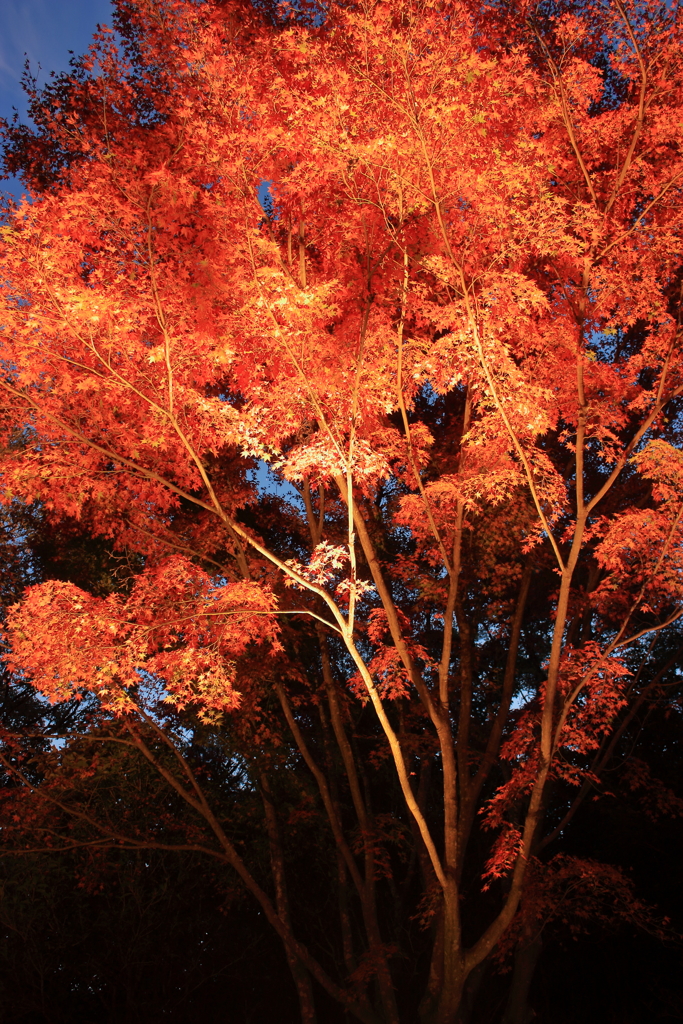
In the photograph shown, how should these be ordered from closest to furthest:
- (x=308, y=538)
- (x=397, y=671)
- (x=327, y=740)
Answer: (x=397, y=671) < (x=327, y=740) < (x=308, y=538)

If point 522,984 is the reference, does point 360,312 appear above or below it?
above

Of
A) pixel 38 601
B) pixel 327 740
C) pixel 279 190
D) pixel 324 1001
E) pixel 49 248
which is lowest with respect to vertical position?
pixel 324 1001

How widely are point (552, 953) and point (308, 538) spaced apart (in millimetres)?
10296

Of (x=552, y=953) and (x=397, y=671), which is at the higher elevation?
(x=397, y=671)

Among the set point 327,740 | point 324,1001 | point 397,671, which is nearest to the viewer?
point 397,671

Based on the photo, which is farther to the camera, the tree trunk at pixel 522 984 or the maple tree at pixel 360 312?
the tree trunk at pixel 522 984

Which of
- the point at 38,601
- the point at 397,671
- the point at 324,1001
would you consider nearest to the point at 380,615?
Answer: the point at 397,671

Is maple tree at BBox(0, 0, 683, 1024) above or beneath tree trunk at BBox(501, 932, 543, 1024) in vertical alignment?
above

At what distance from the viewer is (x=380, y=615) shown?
8.56m

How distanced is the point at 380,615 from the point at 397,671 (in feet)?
2.40

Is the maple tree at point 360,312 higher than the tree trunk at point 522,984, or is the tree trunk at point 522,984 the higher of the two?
the maple tree at point 360,312

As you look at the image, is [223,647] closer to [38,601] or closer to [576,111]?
[38,601]

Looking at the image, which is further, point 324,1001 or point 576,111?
point 324,1001

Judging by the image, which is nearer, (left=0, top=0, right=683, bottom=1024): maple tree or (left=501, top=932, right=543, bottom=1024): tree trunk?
(left=0, top=0, right=683, bottom=1024): maple tree
